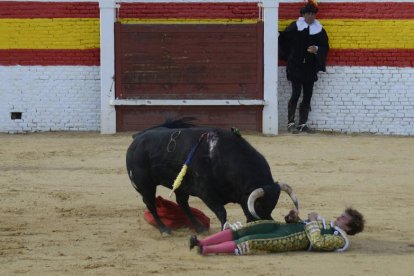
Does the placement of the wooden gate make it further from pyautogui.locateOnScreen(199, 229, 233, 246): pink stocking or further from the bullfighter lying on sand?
pyautogui.locateOnScreen(199, 229, 233, 246): pink stocking

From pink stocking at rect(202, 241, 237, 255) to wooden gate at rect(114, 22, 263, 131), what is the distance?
7940 mm

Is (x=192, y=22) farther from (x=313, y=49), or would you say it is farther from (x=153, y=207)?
(x=153, y=207)

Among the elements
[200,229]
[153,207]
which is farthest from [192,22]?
[200,229]

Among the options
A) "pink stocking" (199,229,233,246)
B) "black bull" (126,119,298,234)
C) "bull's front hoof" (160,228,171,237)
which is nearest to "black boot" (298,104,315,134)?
"black bull" (126,119,298,234)

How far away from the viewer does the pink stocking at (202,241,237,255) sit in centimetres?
679

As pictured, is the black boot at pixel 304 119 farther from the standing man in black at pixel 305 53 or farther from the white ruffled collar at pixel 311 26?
the white ruffled collar at pixel 311 26

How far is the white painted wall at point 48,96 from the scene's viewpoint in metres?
15.0

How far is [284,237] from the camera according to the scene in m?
6.89

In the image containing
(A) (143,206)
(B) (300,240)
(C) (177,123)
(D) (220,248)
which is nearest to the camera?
(D) (220,248)

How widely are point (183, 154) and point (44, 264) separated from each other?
138 centimetres

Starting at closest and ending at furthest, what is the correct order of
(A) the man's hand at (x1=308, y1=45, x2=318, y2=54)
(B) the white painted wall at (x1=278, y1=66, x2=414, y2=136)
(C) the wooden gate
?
(A) the man's hand at (x1=308, y1=45, x2=318, y2=54)
(C) the wooden gate
(B) the white painted wall at (x1=278, y1=66, x2=414, y2=136)

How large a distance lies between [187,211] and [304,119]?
23.3 feet

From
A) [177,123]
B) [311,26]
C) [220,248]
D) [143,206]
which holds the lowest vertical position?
[143,206]

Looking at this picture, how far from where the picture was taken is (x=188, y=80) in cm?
1480
